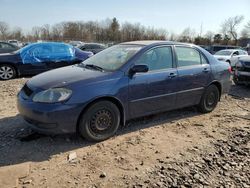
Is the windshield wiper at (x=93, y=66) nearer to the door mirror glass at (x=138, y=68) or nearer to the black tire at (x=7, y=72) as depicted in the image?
the door mirror glass at (x=138, y=68)

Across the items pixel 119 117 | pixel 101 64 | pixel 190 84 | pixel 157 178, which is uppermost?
pixel 101 64

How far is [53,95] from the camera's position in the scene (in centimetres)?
392

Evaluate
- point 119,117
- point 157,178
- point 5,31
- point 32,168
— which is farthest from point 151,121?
point 5,31

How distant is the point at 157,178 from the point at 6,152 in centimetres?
229

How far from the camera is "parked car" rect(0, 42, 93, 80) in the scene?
9.98m

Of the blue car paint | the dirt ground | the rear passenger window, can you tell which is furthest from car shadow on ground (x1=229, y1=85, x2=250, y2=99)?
the blue car paint

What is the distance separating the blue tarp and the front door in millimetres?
6937

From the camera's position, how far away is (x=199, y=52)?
575 centimetres

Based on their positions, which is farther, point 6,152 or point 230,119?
point 230,119

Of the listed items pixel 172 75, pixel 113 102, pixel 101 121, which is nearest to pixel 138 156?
pixel 101 121

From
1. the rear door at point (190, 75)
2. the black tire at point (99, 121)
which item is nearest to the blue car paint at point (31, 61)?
→ the rear door at point (190, 75)

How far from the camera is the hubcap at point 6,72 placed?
32.3 feet

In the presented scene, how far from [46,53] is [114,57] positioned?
263 inches

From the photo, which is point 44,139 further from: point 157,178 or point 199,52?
point 199,52
